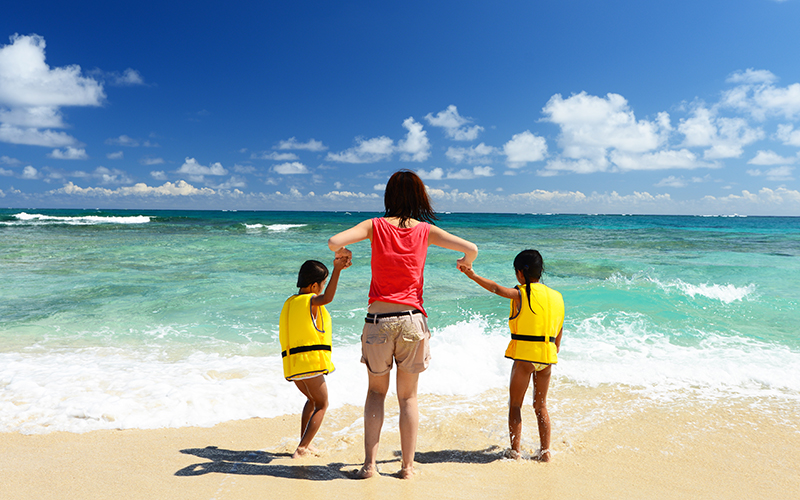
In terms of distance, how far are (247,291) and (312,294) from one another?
7.72 metres

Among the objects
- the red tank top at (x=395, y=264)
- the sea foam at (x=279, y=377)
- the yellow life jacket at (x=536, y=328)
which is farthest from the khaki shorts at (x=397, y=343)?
the sea foam at (x=279, y=377)

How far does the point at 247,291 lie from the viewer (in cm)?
1037

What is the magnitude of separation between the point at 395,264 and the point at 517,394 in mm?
1385

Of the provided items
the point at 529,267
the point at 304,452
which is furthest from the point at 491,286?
the point at 304,452

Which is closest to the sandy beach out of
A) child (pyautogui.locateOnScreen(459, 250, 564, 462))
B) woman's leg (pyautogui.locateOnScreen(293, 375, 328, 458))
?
woman's leg (pyautogui.locateOnScreen(293, 375, 328, 458))

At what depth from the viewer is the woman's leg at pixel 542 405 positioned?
3.21m

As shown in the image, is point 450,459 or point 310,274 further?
point 450,459

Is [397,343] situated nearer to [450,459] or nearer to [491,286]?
[491,286]

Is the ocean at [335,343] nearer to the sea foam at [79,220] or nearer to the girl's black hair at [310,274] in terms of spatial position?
the girl's black hair at [310,274]

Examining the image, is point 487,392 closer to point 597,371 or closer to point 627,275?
point 597,371

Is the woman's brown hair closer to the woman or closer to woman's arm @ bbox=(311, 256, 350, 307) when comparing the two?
the woman

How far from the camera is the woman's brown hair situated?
2.84 meters

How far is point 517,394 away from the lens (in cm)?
A: 321

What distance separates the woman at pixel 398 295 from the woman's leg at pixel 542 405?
97 centimetres
